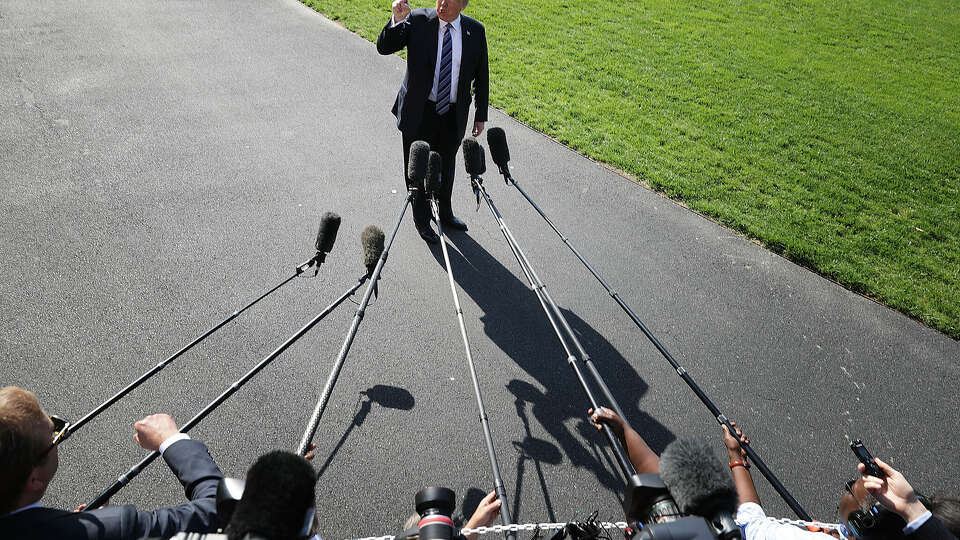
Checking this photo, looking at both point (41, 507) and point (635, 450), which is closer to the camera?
point (41, 507)

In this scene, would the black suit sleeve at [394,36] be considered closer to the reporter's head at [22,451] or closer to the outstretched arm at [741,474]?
the reporter's head at [22,451]

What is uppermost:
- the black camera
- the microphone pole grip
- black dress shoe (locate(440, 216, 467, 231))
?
the microphone pole grip

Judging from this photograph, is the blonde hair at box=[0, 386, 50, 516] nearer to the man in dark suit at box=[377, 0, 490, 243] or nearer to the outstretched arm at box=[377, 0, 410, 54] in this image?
the man in dark suit at box=[377, 0, 490, 243]

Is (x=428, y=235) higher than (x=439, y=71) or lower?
lower

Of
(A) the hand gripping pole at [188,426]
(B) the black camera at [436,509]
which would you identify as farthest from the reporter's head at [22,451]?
(B) the black camera at [436,509]

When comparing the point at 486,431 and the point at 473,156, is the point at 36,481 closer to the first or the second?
the point at 486,431

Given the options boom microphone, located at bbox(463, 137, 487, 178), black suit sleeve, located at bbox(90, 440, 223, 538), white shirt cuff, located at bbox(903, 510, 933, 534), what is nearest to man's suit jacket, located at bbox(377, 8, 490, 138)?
boom microphone, located at bbox(463, 137, 487, 178)

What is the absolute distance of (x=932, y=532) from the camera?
8.23ft

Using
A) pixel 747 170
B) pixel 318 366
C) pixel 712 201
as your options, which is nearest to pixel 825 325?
pixel 712 201

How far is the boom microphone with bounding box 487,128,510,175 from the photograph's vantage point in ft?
15.8

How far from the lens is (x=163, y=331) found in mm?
4938

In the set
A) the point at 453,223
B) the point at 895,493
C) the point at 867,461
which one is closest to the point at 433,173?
the point at 453,223

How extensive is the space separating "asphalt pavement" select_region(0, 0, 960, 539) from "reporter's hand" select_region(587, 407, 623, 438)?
1333mm

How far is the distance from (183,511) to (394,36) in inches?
168
